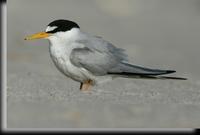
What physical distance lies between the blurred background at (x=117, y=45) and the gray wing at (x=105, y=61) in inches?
9.4

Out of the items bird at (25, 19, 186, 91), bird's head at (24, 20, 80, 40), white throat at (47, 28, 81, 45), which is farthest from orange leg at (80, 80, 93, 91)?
bird's head at (24, 20, 80, 40)

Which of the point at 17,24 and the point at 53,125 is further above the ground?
the point at 53,125

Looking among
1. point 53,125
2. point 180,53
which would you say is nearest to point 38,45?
point 180,53

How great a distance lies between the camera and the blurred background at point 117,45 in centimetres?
553

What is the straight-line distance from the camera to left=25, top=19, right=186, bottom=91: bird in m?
6.04

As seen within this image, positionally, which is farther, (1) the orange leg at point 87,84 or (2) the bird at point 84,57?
(1) the orange leg at point 87,84

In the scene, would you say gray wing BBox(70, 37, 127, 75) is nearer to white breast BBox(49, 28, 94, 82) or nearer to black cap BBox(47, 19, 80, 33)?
white breast BBox(49, 28, 94, 82)

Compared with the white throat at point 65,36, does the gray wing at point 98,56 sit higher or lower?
lower

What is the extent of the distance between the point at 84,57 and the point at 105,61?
233 millimetres

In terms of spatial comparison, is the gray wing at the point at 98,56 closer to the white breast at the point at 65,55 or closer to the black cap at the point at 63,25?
the white breast at the point at 65,55

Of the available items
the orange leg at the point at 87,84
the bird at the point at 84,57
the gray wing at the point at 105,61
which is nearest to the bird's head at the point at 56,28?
the bird at the point at 84,57

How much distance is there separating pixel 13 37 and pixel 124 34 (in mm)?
1856

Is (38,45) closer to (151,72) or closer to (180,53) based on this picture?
(180,53)

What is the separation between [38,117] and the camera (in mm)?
5387
